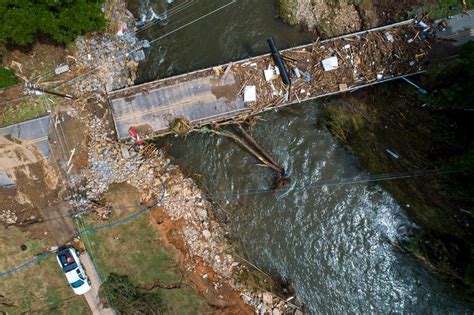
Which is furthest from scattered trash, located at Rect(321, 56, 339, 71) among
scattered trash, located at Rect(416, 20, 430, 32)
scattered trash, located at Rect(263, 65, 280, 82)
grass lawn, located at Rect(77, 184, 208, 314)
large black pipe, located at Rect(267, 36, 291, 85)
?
grass lawn, located at Rect(77, 184, 208, 314)

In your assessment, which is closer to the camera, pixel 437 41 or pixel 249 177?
pixel 437 41

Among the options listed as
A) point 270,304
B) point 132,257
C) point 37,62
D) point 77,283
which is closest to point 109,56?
point 37,62

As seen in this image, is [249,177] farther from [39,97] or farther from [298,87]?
[39,97]

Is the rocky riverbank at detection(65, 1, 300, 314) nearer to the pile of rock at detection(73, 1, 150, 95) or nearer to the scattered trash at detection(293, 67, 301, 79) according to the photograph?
the pile of rock at detection(73, 1, 150, 95)

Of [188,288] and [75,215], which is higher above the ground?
[75,215]

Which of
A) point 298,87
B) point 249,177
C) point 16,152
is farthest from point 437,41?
point 16,152

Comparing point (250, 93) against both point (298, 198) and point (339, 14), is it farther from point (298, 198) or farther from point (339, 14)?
point (339, 14)

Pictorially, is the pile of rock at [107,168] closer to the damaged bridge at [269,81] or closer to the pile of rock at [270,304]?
the damaged bridge at [269,81]
